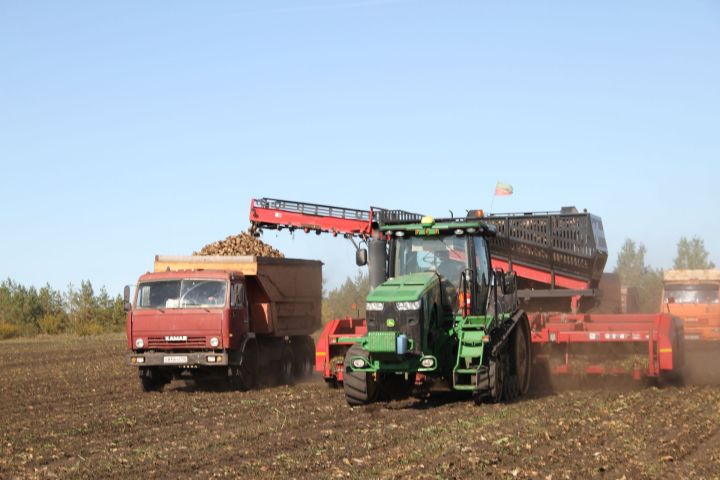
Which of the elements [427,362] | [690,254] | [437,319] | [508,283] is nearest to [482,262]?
[508,283]

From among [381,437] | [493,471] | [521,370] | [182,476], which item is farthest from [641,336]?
[182,476]

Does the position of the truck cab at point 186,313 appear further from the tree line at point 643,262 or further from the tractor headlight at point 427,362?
the tree line at point 643,262

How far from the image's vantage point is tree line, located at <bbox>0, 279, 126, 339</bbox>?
51781 mm

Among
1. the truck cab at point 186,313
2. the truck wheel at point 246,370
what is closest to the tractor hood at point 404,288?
the truck cab at point 186,313

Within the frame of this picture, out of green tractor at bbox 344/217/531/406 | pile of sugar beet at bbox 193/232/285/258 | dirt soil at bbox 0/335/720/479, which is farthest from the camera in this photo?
pile of sugar beet at bbox 193/232/285/258

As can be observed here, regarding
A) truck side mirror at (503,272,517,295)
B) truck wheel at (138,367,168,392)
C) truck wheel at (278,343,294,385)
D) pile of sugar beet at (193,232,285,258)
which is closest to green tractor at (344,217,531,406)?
truck side mirror at (503,272,517,295)

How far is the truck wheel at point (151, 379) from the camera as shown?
18541 millimetres

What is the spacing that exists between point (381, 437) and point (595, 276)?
9.37 metres

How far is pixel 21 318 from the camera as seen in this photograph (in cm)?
5459

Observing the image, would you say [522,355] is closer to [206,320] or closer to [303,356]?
[206,320]

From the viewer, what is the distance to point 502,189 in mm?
23219

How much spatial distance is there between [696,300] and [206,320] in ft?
60.2

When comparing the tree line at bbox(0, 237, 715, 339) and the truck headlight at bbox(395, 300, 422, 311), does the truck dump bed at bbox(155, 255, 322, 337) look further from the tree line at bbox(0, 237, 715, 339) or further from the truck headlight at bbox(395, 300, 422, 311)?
the tree line at bbox(0, 237, 715, 339)

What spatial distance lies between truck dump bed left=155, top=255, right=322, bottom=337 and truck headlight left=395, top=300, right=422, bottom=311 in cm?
586
